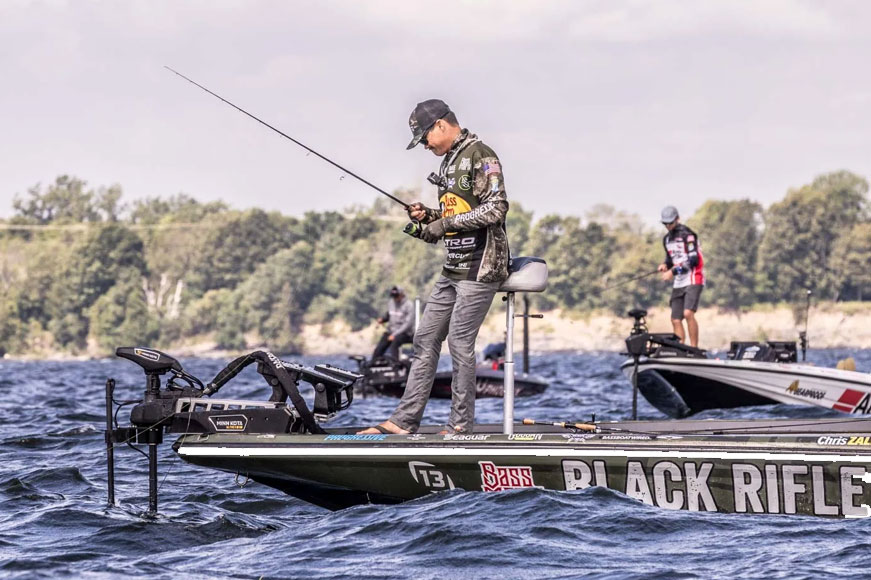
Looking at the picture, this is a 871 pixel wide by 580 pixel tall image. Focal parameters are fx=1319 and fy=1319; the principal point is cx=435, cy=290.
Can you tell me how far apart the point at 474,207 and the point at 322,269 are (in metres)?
130

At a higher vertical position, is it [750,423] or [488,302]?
[488,302]

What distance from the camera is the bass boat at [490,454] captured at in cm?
743

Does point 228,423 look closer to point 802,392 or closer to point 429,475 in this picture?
point 429,475

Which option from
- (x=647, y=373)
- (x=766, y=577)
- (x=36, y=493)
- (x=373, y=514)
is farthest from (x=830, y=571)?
(x=647, y=373)

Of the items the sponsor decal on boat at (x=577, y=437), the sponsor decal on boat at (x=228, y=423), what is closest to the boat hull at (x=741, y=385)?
the sponsor decal on boat at (x=577, y=437)

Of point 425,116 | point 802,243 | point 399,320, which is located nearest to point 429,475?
point 425,116

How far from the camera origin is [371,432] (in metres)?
8.59

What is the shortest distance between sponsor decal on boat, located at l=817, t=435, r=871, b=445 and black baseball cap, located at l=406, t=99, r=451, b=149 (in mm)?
3028

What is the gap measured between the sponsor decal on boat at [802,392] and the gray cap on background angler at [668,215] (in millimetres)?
2557

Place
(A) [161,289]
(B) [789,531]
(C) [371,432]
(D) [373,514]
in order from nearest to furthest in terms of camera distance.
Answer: (B) [789,531], (D) [373,514], (C) [371,432], (A) [161,289]

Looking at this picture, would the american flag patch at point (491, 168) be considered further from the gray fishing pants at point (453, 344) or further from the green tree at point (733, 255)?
the green tree at point (733, 255)

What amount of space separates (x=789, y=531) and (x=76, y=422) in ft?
33.0

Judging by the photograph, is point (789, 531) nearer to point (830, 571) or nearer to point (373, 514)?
point (830, 571)

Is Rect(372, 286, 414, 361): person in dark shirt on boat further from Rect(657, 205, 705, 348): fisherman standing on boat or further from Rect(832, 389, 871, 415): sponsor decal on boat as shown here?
Rect(832, 389, 871, 415): sponsor decal on boat
